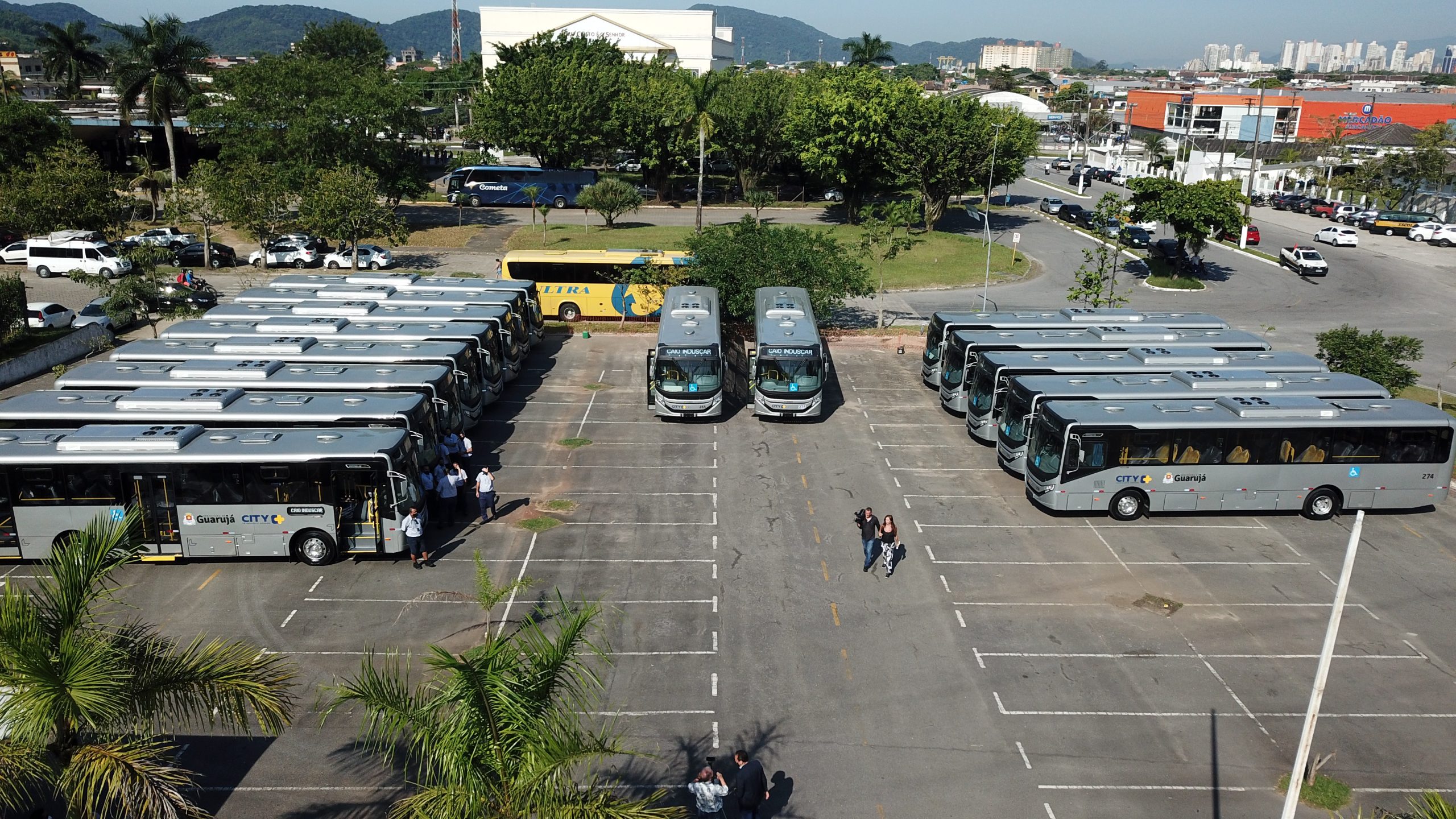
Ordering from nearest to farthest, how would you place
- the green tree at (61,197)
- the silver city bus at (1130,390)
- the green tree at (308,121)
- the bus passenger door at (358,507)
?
1. the bus passenger door at (358,507)
2. the silver city bus at (1130,390)
3. the green tree at (61,197)
4. the green tree at (308,121)

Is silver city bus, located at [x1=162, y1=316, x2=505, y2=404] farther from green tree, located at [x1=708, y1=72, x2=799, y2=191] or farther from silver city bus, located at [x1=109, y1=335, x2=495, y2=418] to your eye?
green tree, located at [x1=708, y1=72, x2=799, y2=191]

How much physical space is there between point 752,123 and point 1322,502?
57.1 meters

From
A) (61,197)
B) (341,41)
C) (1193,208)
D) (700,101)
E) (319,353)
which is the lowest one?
(319,353)

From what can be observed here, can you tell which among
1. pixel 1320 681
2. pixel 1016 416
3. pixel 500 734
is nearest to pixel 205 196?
pixel 1016 416

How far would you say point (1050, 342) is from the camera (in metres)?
31.0

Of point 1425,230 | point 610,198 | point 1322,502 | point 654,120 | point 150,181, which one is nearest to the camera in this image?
point 1322,502

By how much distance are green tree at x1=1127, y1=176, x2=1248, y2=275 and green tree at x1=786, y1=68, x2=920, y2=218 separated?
17322 mm

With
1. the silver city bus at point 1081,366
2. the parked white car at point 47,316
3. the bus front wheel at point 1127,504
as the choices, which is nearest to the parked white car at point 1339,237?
the silver city bus at point 1081,366

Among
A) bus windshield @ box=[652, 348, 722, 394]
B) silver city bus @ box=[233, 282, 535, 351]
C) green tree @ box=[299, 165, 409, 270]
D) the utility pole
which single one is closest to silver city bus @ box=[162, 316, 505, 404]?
silver city bus @ box=[233, 282, 535, 351]

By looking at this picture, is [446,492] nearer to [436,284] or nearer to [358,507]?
[358,507]

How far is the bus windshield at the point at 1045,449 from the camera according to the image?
79.1ft

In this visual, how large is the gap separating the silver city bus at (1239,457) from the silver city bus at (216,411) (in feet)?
51.1

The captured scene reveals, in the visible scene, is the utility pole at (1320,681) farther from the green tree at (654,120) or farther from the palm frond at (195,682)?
the green tree at (654,120)

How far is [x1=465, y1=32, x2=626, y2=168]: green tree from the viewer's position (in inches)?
2835
